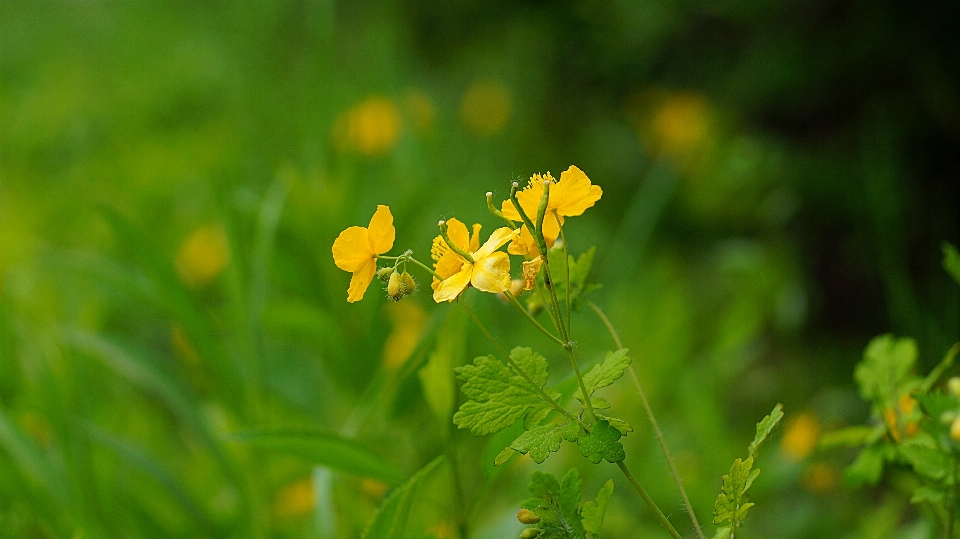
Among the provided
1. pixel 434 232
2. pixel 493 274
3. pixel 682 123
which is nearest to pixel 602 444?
pixel 493 274

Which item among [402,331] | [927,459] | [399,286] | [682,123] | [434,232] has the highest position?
[682,123]

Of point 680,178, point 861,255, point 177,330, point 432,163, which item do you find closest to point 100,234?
point 177,330

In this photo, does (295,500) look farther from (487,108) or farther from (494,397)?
(487,108)

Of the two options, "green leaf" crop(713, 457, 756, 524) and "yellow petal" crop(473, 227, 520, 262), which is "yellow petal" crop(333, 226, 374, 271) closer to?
"yellow petal" crop(473, 227, 520, 262)

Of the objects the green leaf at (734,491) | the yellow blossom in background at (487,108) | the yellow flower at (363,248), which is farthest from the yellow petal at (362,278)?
the yellow blossom in background at (487,108)

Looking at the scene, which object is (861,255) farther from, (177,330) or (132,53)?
(132,53)

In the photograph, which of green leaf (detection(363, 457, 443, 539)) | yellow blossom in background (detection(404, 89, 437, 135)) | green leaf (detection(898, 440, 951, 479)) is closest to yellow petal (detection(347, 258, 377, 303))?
green leaf (detection(363, 457, 443, 539))

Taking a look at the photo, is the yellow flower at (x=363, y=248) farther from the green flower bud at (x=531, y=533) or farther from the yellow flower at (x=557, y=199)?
the green flower bud at (x=531, y=533)
